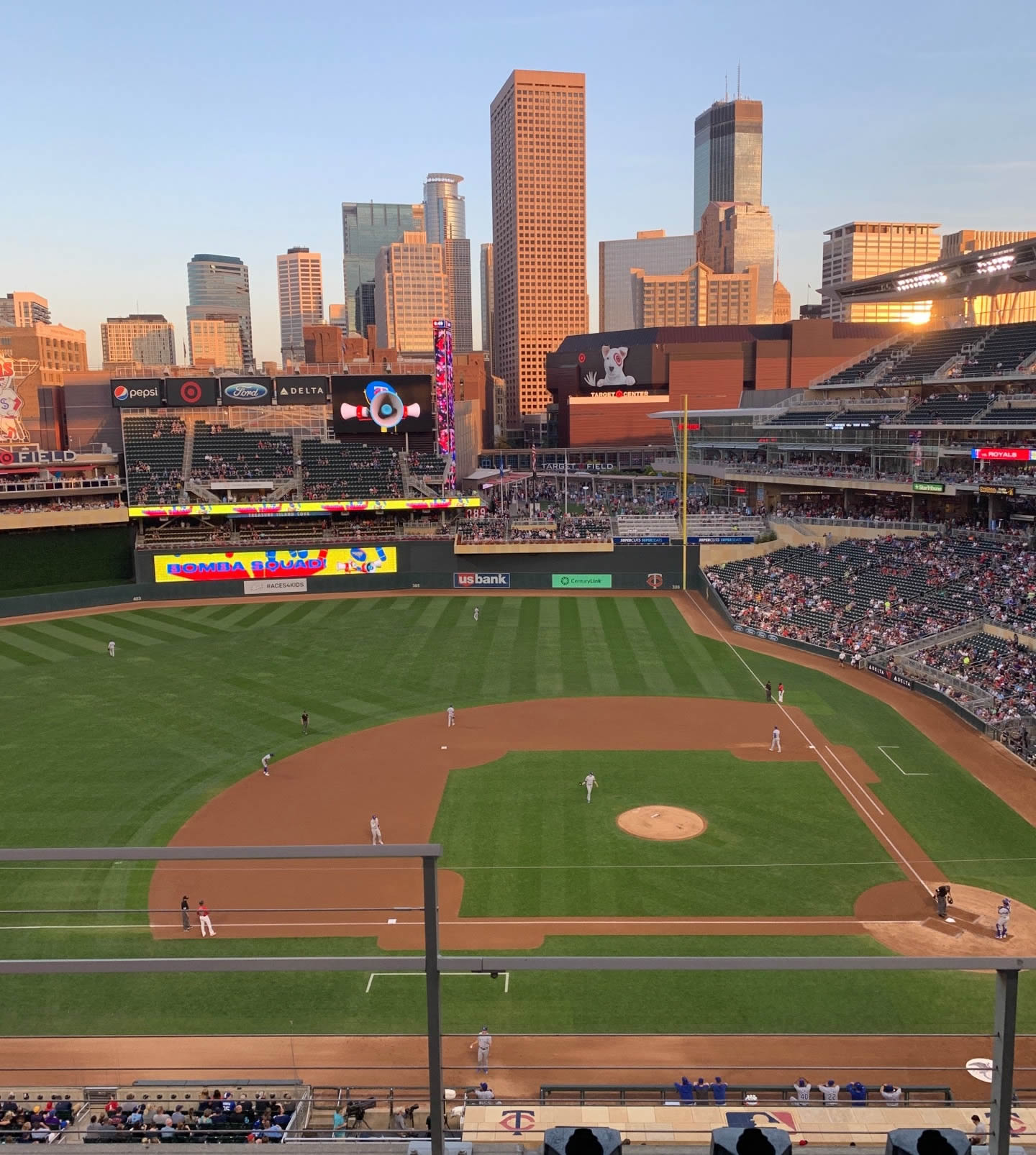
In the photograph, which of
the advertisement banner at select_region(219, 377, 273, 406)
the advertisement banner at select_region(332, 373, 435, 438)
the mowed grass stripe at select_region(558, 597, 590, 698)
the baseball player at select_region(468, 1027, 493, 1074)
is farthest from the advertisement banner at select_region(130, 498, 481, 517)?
the baseball player at select_region(468, 1027, 493, 1074)

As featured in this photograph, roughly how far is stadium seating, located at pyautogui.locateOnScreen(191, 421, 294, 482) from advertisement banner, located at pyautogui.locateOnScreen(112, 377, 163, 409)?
11.6 ft

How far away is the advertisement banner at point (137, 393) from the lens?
6250 cm

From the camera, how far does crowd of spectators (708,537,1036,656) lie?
40.1 meters

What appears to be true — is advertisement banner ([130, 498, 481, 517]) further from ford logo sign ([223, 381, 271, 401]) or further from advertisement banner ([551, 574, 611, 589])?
ford logo sign ([223, 381, 271, 401])

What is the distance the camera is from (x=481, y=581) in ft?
191

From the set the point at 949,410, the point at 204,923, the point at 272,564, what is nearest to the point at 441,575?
the point at 272,564

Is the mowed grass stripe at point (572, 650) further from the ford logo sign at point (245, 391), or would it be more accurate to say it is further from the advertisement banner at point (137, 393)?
the advertisement banner at point (137, 393)

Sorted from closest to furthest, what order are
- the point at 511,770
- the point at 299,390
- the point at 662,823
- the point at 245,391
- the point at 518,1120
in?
the point at 518,1120
the point at 662,823
the point at 511,770
the point at 245,391
the point at 299,390

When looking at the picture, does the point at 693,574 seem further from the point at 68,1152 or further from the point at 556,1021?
the point at 68,1152

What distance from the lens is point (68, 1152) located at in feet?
13.9

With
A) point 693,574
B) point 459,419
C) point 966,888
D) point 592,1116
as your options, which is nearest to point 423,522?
point 693,574

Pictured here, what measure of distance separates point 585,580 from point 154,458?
96.2 feet

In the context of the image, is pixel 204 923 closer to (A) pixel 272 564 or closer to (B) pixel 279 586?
(B) pixel 279 586

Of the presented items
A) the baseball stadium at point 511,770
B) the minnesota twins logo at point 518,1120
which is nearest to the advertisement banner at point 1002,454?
the baseball stadium at point 511,770
